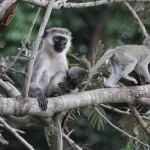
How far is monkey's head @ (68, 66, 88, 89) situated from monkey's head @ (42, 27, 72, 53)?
63cm

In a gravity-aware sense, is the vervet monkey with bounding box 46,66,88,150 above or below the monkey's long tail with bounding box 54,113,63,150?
above

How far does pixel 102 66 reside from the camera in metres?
5.70

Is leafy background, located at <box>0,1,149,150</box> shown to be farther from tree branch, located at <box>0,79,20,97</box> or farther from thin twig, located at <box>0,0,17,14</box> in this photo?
thin twig, located at <box>0,0,17,14</box>

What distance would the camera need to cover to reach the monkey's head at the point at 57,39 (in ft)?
18.6

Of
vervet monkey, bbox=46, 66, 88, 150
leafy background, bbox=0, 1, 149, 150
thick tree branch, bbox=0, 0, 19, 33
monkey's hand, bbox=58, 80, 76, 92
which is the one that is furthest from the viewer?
leafy background, bbox=0, 1, 149, 150

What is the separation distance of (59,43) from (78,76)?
0.87 meters

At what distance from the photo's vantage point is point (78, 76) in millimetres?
4973

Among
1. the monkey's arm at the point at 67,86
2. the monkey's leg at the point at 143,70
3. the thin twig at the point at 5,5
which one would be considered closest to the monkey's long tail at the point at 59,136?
the monkey's arm at the point at 67,86

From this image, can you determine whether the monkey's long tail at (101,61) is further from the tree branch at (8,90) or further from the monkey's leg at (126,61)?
the tree branch at (8,90)

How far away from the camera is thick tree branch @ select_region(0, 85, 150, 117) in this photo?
12.7 ft

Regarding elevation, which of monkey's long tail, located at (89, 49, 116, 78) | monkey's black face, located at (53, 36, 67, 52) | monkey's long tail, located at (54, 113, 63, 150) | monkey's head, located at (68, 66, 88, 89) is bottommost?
monkey's long tail, located at (54, 113, 63, 150)

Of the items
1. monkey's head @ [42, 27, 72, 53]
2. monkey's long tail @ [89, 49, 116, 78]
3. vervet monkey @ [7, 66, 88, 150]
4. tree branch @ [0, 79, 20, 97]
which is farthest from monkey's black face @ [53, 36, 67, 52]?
tree branch @ [0, 79, 20, 97]

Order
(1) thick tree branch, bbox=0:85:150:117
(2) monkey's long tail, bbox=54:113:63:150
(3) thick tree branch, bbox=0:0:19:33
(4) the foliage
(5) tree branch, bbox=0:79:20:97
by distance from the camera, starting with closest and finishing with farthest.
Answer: (1) thick tree branch, bbox=0:85:150:117
(3) thick tree branch, bbox=0:0:19:33
(5) tree branch, bbox=0:79:20:97
(2) monkey's long tail, bbox=54:113:63:150
(4) the foliage

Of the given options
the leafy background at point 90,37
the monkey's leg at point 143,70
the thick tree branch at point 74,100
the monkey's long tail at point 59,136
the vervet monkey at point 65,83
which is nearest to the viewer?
the thick tree branch at point 74,100
